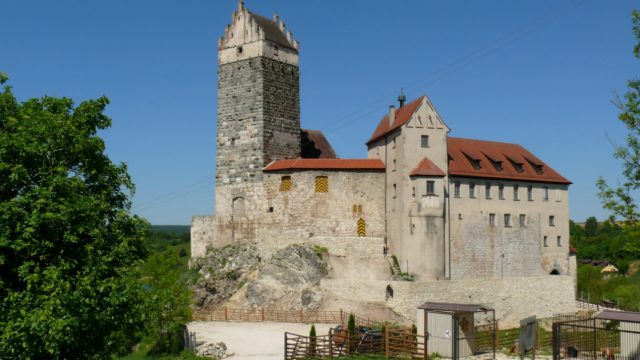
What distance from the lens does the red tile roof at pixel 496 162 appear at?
50344mm

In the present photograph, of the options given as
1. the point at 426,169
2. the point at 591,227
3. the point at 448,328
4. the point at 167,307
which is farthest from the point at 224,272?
the point at 591,227

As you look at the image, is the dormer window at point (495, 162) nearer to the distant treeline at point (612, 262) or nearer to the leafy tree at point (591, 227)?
the distant treeline at point (612, 262)

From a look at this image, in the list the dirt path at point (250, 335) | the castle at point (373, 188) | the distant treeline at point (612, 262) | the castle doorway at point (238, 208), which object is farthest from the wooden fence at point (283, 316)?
the distant treeline at point (612, 262)

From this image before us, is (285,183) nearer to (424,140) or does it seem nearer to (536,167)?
(424,140)

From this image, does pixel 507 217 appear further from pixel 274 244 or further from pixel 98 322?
pixel 98 322

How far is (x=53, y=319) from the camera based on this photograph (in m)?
19.6

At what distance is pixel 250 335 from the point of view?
38.0 metres

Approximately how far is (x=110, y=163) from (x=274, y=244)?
24.2m

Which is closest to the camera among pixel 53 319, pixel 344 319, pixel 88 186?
pixel 53 319

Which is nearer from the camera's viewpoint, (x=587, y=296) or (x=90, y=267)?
(x=90, y=267)

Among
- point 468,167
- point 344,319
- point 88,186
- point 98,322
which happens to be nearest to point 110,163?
point 88,186

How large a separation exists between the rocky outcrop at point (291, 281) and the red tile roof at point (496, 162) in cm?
1205

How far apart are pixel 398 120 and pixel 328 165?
6.05 metres

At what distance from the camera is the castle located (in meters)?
46.0
